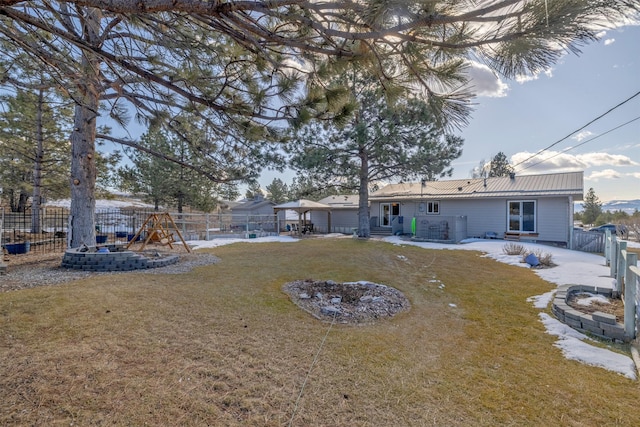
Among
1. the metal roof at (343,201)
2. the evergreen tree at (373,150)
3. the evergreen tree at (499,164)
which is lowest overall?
the metal roof at (343,201)

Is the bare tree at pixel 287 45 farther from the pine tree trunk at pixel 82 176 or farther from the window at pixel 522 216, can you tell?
the window at pixel 522 216

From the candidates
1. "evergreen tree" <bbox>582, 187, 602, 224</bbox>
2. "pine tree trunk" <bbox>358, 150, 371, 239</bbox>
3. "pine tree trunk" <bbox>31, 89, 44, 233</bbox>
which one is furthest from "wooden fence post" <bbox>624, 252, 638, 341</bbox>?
"evergreen tree" <bbox>582, 187, 602, 224</bbox>

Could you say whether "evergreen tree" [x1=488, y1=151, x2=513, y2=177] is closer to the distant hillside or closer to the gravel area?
the distant hillside

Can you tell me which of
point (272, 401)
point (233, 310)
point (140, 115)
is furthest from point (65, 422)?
point (140, 115)

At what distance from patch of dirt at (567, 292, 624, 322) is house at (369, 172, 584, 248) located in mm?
8905

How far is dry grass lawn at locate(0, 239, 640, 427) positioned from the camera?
210 cm

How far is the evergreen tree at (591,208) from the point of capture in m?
32.2

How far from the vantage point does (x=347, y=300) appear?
16.3 ft

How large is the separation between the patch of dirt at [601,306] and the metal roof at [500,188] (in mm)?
9471

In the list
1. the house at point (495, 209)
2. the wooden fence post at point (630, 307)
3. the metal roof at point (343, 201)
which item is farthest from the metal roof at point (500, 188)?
the wooden fence post at point (630, 307)

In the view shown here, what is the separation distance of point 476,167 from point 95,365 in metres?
44.3

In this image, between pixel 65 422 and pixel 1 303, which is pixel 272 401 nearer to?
pixel 65 422

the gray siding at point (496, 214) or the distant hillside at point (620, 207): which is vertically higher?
the distant hillside at point (620, 207)

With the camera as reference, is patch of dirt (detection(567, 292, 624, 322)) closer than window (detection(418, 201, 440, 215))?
Yes
